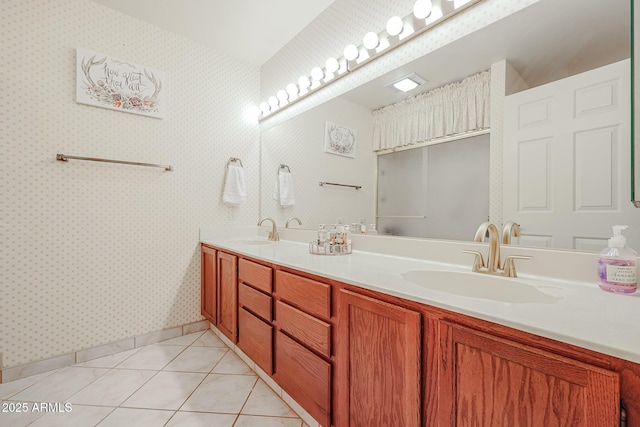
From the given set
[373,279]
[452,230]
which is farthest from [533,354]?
[452,230]

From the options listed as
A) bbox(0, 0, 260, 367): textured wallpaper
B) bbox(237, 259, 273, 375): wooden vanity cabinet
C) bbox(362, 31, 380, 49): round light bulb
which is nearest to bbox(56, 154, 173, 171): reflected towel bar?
bbox(0, 0, 260, 367): textured wallpaper

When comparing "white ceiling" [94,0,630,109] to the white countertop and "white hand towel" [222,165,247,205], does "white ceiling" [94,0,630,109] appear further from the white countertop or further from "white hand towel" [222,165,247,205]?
"white hand towel" [222,165,247,205]

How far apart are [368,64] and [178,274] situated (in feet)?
6.62

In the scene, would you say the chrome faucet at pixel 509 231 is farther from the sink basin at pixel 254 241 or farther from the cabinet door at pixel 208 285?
the cabinet door at pixel 208 285

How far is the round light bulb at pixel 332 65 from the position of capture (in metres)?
1.83

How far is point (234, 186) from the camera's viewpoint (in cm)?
238

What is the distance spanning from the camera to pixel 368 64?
1.65 meters

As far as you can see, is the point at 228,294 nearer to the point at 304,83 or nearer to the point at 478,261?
the point at 478,261

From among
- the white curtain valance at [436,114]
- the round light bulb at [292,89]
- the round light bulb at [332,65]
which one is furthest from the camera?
the round light bulb at [292,89]

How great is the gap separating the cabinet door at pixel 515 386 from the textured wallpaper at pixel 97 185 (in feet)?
6.74

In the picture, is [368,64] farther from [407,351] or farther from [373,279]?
[407,351]

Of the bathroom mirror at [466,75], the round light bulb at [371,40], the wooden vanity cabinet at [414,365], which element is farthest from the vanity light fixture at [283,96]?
the wooden vanity cabinet at [414,365]

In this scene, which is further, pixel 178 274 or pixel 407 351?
pixel 178 274

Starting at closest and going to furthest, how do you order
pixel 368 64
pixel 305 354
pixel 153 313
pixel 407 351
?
1. pixel 407 351
2. pixel 305 354
3. pixel 368 64
4. pixel 153 313
